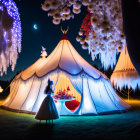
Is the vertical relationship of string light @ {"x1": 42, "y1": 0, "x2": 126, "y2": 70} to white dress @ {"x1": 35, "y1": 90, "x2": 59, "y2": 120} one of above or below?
above

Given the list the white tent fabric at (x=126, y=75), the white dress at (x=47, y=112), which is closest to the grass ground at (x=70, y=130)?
the white dress at (x=47, y=112)

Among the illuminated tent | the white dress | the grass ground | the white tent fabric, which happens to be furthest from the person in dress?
→ the white tent fabric

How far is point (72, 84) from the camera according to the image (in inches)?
323

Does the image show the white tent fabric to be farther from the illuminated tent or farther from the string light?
the string light

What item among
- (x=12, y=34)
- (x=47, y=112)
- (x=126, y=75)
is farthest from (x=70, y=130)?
(x=126, y=75)

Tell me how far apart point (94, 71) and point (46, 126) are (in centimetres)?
403

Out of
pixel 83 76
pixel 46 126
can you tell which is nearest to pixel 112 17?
pixel 46 126

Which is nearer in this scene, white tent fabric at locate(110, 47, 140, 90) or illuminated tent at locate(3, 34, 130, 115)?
illuminated tent at locate(3, 34, 130, 115)

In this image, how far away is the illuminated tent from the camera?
8.04m

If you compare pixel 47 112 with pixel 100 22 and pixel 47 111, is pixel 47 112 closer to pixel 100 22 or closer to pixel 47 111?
pixel 47 111

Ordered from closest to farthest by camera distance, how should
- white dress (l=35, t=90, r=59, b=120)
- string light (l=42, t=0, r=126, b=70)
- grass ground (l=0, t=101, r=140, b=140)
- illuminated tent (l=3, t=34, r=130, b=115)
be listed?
1. string light (l=42, t=0, r=126, b=70)
2. grass ground (l=0, t=101, r=140, b=140)
3. white dress (l=35, t=90, r=59, b=120)
4. illuminated tent (l=3, t=34, r=130, b=115)

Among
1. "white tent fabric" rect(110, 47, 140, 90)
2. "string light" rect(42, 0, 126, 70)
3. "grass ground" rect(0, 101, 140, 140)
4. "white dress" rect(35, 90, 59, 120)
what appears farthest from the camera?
"white tent fabric" rect(110, 47, 140, 90)

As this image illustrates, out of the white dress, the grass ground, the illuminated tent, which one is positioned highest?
the illuminated tent

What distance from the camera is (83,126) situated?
5.78 metres
